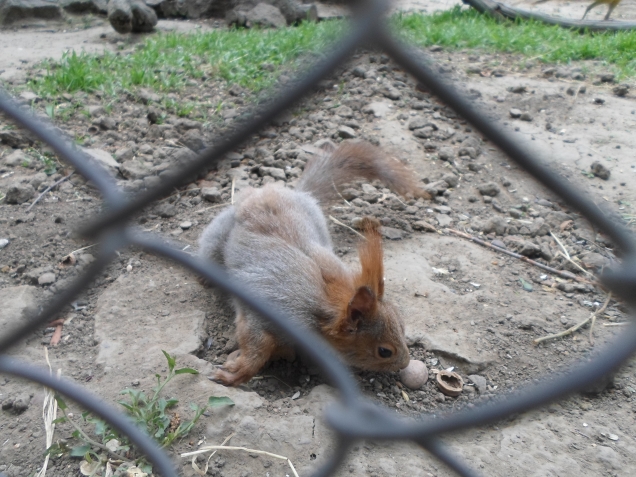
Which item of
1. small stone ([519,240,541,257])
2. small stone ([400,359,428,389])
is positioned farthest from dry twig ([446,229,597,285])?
small stone ([400,359,428,389])

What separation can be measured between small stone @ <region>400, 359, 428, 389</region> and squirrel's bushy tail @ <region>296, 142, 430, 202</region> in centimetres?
103

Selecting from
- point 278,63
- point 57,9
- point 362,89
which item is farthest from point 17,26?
point 362,89

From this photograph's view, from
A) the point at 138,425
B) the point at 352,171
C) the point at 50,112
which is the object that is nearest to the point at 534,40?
the point at 352,171

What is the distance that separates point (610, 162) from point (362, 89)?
182 centimetres

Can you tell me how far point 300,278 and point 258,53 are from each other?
10.6ft

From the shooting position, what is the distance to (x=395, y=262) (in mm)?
2998

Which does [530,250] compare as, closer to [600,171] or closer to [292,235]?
[600,171]

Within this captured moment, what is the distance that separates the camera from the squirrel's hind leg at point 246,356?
233 cm

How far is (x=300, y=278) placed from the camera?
257cm

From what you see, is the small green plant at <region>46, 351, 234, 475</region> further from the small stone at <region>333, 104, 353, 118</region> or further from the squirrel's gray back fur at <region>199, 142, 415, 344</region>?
the small stone at <region>333, 104, 353, 118</region>

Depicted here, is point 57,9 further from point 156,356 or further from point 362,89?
point 156,356

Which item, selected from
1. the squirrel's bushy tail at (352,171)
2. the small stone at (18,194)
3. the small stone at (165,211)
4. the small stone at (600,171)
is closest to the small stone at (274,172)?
the squirrel's bushy tail at (352,171)

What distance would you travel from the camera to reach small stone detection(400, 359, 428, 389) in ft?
7.91

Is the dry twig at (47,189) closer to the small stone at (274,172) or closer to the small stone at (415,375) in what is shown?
the small stone at (274,172)
